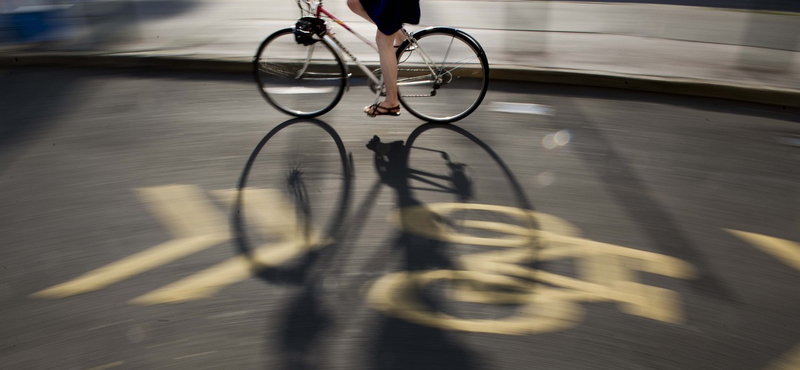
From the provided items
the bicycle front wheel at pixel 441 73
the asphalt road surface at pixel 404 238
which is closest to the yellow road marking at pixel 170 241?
the asphalt road surface at pixel 404 238

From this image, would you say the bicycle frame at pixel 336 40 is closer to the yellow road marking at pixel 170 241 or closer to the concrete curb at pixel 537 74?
the concrete curb at pixel 537 74

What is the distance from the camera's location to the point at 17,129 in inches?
216

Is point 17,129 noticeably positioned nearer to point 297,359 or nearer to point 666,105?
point 297,359

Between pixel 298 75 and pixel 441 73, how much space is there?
4.08 feet

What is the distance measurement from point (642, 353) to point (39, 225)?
3588 mm

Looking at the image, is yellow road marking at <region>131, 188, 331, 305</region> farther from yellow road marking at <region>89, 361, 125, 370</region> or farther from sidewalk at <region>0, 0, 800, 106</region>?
sidewalk at <region>0, 0, 800, 106</region>

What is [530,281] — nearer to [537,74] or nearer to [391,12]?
[391,12]

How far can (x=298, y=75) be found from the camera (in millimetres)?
5512

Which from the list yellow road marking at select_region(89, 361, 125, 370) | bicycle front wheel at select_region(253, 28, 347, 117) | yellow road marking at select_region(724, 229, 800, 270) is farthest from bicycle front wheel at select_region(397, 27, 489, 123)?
yellow road marking at select_region(89, 361, 125, 370)

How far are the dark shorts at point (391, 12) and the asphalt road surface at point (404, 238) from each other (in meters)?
0.89

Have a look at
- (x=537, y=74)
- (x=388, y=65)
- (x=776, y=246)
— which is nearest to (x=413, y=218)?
(x=388, y=65)

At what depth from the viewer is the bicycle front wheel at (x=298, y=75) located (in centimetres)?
538

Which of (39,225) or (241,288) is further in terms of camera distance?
(39,225)

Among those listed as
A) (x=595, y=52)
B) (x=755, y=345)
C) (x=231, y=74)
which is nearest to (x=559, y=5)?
(x=595, y=52)
